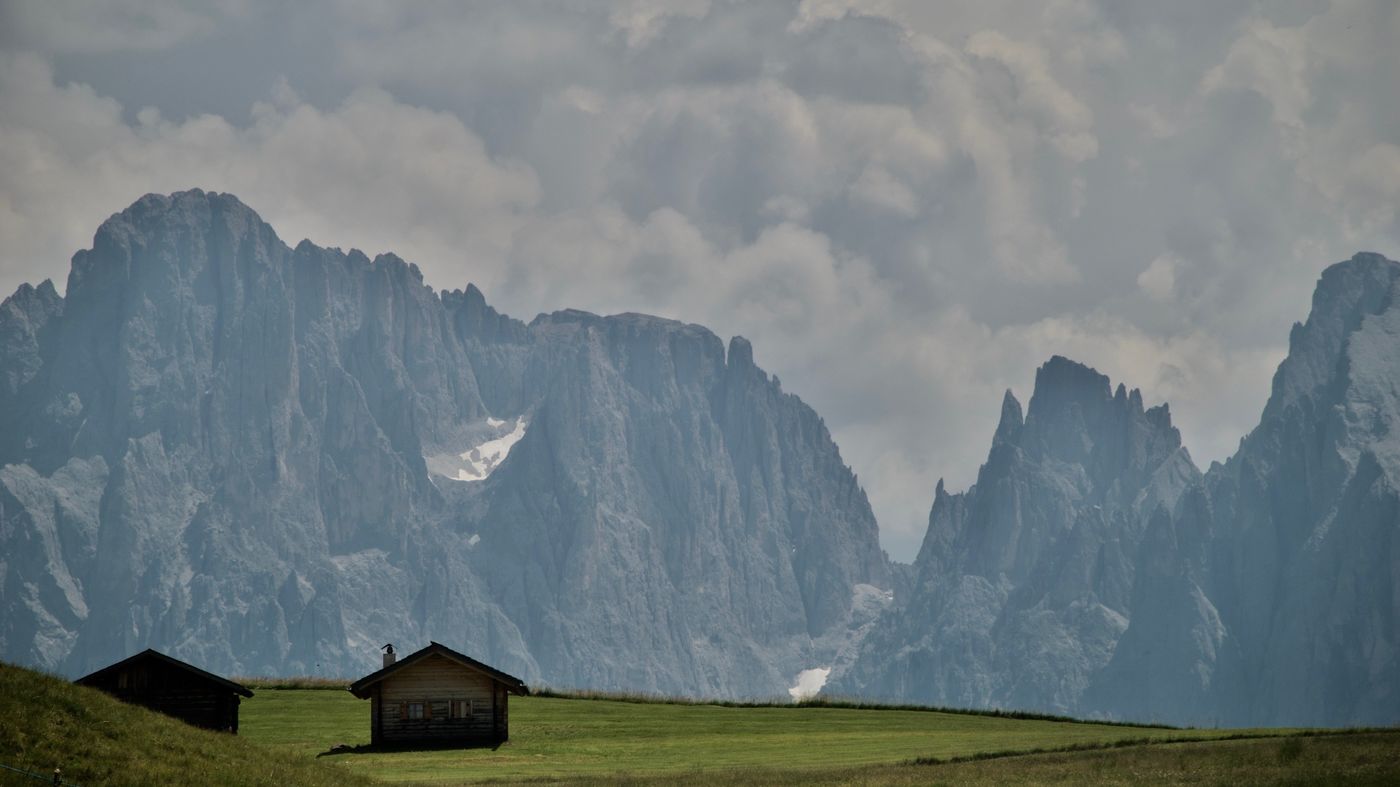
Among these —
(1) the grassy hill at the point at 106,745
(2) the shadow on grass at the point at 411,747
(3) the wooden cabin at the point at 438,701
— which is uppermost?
(3) the wooden cabin at the point at 438,701

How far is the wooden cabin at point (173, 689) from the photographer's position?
204ft

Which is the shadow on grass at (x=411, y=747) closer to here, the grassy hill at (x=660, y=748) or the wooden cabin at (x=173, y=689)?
the grassy hill at (x=660, y=748)

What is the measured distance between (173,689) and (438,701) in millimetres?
10181

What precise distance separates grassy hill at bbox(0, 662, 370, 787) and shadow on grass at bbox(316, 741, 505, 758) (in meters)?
18.9

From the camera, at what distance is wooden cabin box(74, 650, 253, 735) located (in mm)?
62062

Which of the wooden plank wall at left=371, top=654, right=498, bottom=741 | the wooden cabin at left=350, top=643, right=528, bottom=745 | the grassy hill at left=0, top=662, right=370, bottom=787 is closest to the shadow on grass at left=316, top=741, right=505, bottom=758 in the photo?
the wooden cabin at left=350, top=643, right=528, bottom=745

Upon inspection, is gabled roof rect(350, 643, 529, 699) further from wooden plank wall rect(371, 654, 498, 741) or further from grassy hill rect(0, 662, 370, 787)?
grassy hill rect(0, 662, 370, 787)

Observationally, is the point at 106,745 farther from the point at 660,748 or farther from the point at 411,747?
the point at 660,748

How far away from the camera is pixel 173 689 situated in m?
62.5

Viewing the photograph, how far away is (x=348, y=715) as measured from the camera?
2901 inches

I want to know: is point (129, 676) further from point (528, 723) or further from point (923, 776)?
point (923, 776)

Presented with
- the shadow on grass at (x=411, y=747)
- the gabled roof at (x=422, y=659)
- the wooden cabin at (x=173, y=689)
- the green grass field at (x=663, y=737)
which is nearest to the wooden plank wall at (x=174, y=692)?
the wooden cabin at (x=173, y=689)

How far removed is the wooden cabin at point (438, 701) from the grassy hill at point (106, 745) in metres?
22.6

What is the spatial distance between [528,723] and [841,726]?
13.4 metres
